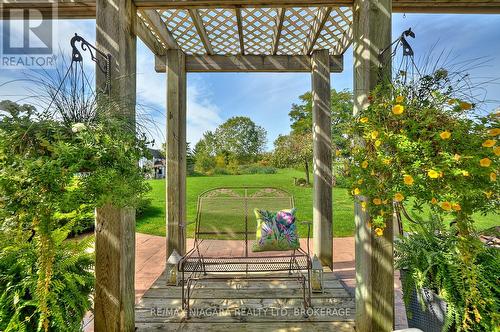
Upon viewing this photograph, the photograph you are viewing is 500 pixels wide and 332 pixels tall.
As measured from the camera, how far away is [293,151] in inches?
361

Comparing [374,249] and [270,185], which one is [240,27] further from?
[270,185]

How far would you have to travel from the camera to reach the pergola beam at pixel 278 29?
89.8 inches

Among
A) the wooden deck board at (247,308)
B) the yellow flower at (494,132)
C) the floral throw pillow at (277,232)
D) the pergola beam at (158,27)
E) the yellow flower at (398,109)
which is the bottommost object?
the wooden deck board at (247,308)

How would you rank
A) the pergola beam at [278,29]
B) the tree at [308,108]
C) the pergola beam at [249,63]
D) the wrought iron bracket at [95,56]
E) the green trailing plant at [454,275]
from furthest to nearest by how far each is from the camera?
the tree at [308,108] → the pergola beam at [249,63] → the pergola beam at [278,29] → the wrought iron bracket at [95,56] → the green trailing plant at [454,275]

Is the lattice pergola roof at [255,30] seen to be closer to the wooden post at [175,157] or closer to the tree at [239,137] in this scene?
the wooden post at [175,157]

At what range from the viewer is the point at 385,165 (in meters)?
1.14

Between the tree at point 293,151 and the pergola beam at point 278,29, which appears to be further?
the tree at point 293,151

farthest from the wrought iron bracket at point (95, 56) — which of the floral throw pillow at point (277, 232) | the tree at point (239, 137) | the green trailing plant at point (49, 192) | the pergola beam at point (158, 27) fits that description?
the tree at point (239, 137)

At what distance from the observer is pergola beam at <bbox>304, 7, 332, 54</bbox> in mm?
2205

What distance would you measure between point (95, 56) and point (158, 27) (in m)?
1.02

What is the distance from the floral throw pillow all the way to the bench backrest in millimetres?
270

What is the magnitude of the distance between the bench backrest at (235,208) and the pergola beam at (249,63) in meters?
1.53

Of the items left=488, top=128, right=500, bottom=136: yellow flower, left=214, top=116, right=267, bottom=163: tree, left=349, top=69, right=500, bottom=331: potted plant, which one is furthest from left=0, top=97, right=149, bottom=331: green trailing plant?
left=214, top=116, right=267, bottom=163: tree

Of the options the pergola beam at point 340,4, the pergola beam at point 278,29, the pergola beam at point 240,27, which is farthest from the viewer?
the pergola beam at point 278,29
